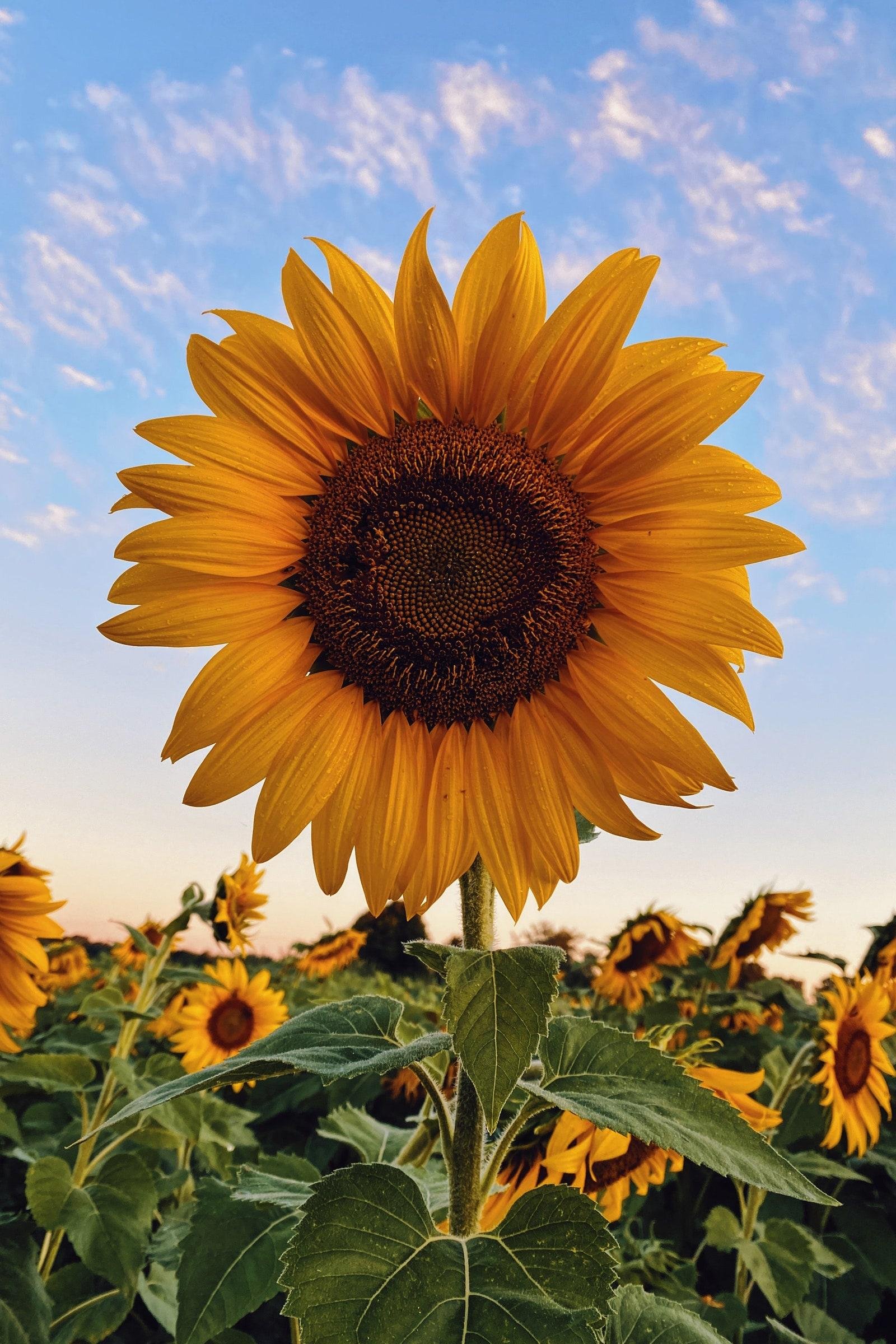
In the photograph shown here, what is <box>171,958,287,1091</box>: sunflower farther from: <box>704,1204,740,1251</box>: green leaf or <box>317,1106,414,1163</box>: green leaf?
<box>317,1106,414,1163</box>: green leaf

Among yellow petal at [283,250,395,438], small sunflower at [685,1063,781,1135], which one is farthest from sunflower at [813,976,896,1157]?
yellow petal at [283,250,395,438]

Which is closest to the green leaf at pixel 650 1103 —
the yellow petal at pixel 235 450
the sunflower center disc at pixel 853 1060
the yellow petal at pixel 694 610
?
the yellow petal at pixel 694 610

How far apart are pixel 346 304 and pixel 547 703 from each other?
0.80 meters

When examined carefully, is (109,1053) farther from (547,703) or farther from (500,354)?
(500,354)

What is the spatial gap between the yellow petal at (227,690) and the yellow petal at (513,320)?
624 mm

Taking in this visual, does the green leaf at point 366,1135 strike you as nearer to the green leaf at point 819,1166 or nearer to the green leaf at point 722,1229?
the green leaf at point 722,1229

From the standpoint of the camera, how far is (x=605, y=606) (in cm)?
177

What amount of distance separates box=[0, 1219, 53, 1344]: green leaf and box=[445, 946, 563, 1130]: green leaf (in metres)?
2.35

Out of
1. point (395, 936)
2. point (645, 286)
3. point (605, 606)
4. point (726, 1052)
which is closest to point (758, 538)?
point (605, 606)

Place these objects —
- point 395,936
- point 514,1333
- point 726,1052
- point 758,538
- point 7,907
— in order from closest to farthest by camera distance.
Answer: point 514,1333
point 758,538
point 7,907
point 726,1052
point 395,936

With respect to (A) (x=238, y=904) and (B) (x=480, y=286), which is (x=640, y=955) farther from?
(B) (x=480, y=286)

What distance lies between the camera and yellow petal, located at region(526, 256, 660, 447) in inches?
61.6

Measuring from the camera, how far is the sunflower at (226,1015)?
191 inches

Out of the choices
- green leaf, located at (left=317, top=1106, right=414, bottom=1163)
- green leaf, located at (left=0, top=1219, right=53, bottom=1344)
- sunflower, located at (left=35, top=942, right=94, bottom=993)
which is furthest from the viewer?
sunflower, located at (left=35, top=942, right=94, bottom=993)
